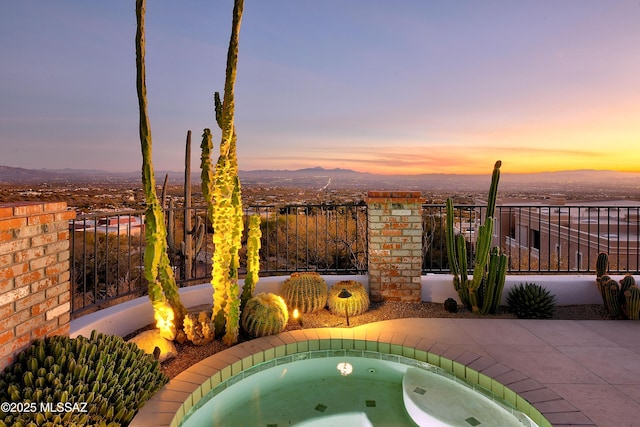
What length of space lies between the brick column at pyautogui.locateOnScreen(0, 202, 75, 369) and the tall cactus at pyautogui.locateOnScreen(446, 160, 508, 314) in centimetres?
352

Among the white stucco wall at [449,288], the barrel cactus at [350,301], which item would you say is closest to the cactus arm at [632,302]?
the white stucco wall at [449,288]

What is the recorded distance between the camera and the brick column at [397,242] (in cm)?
400

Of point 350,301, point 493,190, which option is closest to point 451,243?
point 493,190

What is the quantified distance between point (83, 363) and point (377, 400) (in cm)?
184

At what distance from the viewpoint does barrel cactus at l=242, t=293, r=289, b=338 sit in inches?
119

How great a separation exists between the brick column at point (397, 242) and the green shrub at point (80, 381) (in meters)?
2.56

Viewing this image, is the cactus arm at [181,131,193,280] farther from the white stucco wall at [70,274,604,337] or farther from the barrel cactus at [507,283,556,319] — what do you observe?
the barrel cactus at [507,283,556,319]

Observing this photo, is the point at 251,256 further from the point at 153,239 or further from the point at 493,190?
the point at 493,190

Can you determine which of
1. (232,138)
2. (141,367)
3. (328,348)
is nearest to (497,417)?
(328,348)

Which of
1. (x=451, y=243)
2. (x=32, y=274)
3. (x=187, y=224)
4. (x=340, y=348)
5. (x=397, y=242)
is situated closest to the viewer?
(x=32, y=274)

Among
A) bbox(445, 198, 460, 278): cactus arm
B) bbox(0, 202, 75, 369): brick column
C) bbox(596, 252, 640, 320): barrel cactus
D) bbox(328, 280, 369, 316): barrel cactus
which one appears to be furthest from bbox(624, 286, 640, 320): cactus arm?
bbox(0, 202, 75, 369): brick column

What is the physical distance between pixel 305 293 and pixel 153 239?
65.1 inches

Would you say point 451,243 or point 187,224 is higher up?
point 187,224

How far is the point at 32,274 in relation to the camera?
203 cm
